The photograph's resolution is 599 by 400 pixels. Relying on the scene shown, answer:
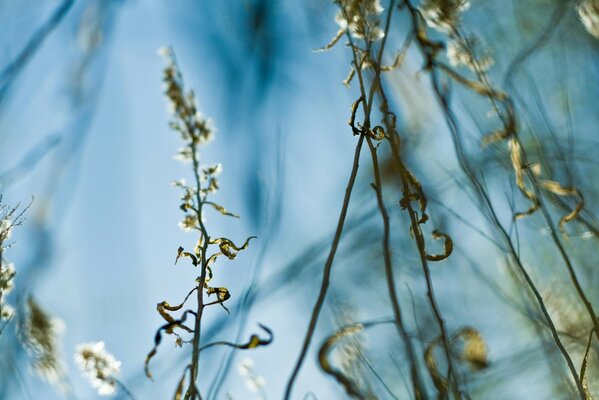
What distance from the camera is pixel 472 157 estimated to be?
2.92ft

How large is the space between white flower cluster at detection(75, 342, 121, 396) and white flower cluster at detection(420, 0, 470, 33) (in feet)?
1.93

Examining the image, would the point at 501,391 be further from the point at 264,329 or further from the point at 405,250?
the point at 264,329

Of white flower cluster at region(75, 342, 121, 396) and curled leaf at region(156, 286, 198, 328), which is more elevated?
curled leaf at region(156, 286, 198, 328)

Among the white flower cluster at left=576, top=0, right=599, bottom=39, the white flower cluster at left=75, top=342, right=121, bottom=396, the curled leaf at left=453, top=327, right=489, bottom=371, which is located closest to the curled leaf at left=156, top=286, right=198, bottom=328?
the white flower cluster at left=75, top=342, right=121, bottom=396

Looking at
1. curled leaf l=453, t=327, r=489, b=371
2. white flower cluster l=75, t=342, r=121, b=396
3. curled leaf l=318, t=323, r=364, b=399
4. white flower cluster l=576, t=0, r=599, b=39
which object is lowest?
white flower cluster l=75, t=342, r=121, b=396

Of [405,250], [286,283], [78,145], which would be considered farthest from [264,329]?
[405,250]

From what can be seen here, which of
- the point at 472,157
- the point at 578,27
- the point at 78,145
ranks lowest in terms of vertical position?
the point at 78,145

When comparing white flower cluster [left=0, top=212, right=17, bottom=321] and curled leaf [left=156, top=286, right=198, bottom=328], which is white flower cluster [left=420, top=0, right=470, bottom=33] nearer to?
curled leaf [left=156, top=286, right=198, bottom=328]

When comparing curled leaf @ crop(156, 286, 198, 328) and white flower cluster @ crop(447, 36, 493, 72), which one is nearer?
curled leaf @ crop(156, 286, 198, 328)

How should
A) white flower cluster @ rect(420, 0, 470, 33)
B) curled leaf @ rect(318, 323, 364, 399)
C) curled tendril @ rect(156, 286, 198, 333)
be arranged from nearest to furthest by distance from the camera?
curled leaf @ rect(318, 323, 364, 399), curled tendril @ rect(156, 286, 198, 333), white flower cluster @ rect(420, 0, 470, 33)

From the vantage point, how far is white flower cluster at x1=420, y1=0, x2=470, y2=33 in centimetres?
76

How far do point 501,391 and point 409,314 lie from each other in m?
0.32

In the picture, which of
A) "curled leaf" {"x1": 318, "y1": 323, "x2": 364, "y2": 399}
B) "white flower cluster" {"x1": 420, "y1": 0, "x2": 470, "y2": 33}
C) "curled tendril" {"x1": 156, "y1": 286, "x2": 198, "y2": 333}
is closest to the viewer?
"curled leaf" {"x1": 318, "y1": 323, "x2": 364, "y2": 399}

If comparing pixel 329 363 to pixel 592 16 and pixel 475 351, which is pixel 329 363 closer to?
pixel 475 351
